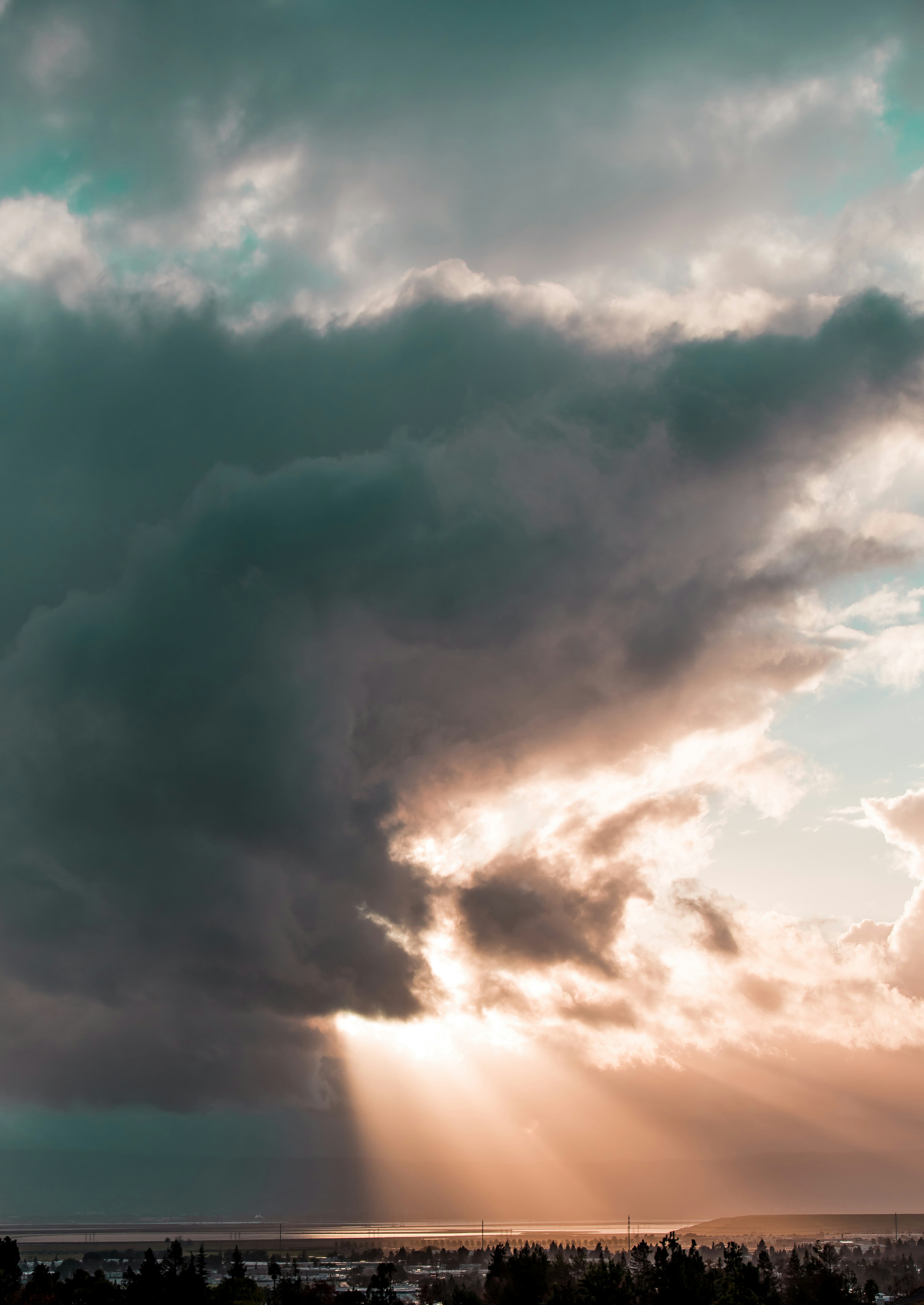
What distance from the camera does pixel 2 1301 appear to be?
190875mm

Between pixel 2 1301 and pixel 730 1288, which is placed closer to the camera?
pixel 730 1288

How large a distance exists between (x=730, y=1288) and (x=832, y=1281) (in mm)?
47200

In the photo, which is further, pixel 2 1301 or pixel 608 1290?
pixel 2 1301

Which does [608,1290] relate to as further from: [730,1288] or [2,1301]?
[2,1301]

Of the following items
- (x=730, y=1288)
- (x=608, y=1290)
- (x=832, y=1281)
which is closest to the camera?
(x=730, y=1288)

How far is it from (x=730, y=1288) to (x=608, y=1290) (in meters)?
21.8

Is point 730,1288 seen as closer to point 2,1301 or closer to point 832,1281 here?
point 832,1281

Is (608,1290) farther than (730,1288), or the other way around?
(608,1290)

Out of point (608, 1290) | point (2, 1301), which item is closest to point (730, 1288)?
point (608, 1290)

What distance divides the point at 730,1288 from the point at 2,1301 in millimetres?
123997

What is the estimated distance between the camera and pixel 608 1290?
16712 centimetres

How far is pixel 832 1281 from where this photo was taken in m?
188

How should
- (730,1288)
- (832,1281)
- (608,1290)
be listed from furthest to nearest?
(832,1281) < (608,1290) < (730,1288)

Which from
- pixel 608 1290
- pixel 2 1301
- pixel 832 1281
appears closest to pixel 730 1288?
pixel 608 1290
